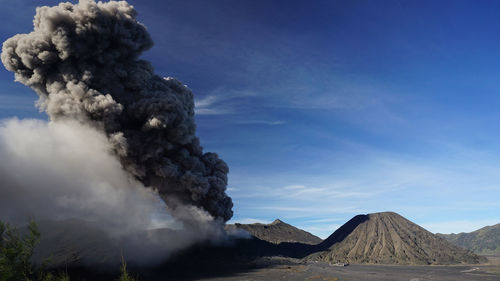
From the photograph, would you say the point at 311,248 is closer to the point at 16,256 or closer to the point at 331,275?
the point at 331,275

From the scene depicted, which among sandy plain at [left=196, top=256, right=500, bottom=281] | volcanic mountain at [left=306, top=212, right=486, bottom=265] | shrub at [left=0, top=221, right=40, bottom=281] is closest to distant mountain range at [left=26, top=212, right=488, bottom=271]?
volcanic mountain at [left=306, top=212, right=486, bottom=265]

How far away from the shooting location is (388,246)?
159 metres

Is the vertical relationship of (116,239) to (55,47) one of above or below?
below

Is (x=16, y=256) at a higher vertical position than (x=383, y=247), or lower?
higher

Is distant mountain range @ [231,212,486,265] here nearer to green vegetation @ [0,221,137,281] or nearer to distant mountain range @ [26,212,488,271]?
distant mountain range @ [26,212,488,271]

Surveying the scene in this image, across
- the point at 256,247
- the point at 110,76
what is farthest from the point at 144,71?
the point at 256,247

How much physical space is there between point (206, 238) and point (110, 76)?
61.6 m

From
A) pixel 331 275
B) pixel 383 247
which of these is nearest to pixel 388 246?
pixel 383 247

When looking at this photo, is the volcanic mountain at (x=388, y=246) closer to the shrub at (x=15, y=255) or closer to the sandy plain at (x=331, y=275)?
the sandy plain at (x=331, y=275)

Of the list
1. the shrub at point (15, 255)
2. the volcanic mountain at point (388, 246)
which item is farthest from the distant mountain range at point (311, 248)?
the shrub at point (15, 255)

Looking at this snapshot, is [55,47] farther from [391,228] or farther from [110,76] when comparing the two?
[391,228]

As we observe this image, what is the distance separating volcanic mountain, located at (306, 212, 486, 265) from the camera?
147m

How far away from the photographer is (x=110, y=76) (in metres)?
74.0

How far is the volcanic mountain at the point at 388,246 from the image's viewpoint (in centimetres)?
14725
